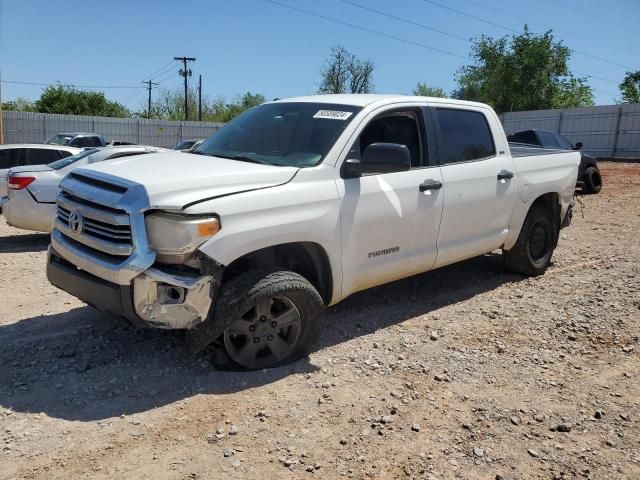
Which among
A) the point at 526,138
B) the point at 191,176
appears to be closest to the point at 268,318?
the point at 191,176

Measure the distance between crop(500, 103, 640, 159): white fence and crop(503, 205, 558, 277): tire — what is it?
2289cm

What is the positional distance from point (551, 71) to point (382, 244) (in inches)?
1710

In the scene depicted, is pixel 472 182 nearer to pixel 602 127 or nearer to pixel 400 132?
pixel 400 132

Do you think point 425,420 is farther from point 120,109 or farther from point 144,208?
point 120,109

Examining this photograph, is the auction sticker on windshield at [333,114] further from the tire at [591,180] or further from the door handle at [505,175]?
the tire at [591,180]

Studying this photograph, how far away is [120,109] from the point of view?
55.7 m

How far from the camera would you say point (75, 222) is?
3758 mm

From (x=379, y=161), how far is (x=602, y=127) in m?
27.3

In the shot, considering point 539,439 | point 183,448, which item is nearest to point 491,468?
point 539,439

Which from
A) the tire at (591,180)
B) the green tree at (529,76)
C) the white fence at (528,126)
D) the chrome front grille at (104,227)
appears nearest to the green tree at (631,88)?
the green tree at (529,76)

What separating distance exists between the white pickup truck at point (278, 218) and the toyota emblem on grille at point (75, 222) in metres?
0.01

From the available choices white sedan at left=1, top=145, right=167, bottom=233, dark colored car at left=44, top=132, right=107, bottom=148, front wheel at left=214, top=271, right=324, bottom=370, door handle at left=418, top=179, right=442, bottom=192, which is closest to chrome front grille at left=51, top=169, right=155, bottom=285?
front wheel at left=214, top=271, right=324, bottom=370

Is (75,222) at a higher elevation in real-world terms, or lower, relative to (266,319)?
higher

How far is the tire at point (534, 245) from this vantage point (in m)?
6.29
